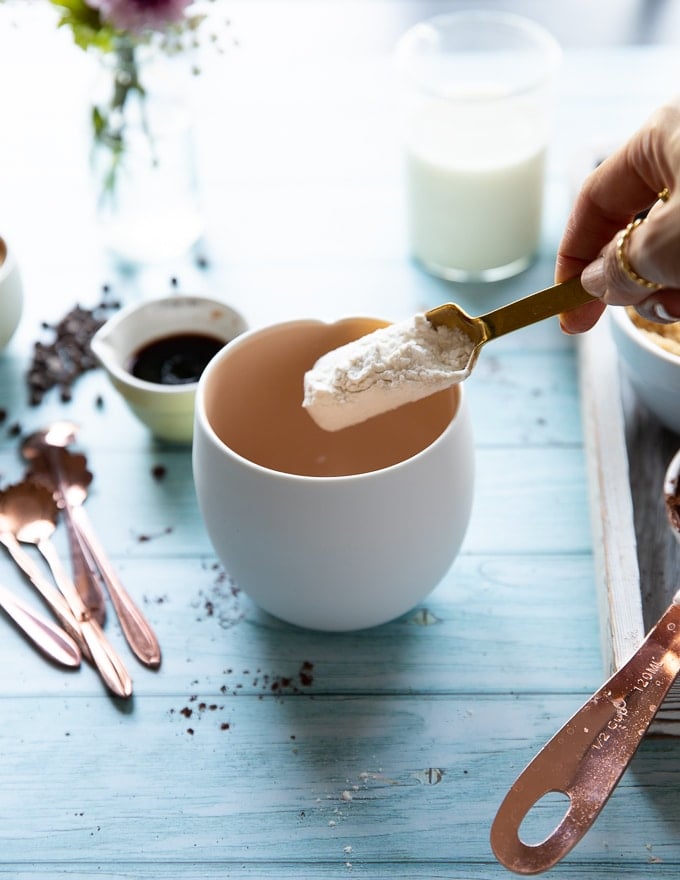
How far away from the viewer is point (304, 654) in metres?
0.97

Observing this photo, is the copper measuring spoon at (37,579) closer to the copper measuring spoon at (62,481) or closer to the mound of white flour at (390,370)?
the copper measuring spoon at (62,481)

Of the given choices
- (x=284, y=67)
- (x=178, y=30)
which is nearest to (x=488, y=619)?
(x=178, y=30)

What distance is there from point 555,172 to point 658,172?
0.78 m

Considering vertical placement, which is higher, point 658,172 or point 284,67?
point 658,172

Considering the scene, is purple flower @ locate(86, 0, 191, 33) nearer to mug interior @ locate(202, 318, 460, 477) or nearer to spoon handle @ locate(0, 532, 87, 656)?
mug interior @ locate(202, 318, 460, 477)

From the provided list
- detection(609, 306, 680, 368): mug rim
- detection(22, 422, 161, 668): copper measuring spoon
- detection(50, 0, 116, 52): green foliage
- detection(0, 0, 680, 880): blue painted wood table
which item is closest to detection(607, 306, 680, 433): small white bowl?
detection(609, 306, 680, 368): mug rim

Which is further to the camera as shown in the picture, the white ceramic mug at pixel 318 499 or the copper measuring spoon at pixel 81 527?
the copper measuring spoon at pixel 81 527

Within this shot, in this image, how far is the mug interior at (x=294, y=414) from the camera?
0.96 metres

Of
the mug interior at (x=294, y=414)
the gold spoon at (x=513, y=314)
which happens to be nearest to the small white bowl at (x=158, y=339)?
the mug interior at (x=294, y=414)

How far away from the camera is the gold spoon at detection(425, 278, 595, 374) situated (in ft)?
2.58

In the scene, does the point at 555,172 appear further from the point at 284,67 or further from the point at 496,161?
the point at 284,67

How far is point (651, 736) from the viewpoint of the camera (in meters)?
0.88

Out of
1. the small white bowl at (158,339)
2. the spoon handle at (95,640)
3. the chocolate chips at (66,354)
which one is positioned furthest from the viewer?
the chocolate chips at (66,354)

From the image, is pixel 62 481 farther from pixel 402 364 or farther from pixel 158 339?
pixel 402 364
